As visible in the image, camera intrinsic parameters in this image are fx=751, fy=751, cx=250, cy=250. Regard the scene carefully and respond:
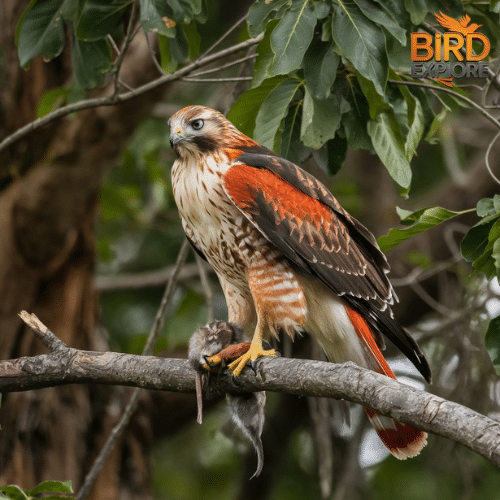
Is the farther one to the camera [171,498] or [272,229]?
[171,498]

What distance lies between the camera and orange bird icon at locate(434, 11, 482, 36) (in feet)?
10.8

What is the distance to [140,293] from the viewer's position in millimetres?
6895

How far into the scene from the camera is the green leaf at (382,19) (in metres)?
2.85

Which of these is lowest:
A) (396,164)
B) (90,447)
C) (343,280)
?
(90,447)

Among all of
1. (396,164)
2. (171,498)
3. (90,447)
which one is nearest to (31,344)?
(90,447)

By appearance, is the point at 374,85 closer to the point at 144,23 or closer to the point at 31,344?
the point at 144,23

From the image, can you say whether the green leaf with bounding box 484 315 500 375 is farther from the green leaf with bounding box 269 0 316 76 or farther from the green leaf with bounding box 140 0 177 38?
the green leaf with bounding box 140 0 177 38

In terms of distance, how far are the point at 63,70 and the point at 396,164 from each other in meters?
2.85

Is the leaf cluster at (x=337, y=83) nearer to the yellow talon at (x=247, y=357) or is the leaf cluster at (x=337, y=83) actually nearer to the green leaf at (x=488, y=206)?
the green leaf at (x=488, y=206)

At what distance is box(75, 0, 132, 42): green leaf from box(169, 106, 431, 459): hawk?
1.73 feet

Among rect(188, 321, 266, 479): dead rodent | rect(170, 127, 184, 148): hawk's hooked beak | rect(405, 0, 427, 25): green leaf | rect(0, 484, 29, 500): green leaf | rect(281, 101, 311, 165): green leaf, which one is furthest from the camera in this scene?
rect(170, 127, 184, 148): hawk's hooked beak

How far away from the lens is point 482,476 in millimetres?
6586

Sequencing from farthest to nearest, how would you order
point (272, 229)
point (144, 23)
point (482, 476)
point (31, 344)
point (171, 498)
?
point (171, 498) < point (482, 476) < point (31, 344) < point (272, 229) < point (144, 23)

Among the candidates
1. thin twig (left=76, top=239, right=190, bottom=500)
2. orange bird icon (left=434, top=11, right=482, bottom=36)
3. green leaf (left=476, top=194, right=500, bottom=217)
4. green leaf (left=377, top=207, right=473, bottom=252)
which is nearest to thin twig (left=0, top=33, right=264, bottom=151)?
orange bird icon (left=434, top=11, right=482, bottom=36)
